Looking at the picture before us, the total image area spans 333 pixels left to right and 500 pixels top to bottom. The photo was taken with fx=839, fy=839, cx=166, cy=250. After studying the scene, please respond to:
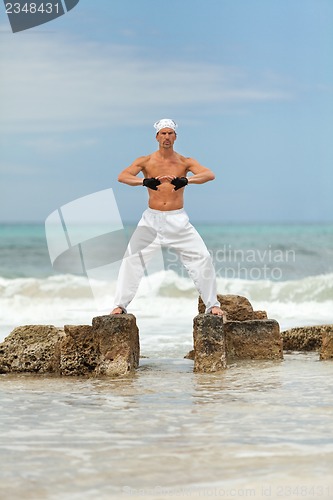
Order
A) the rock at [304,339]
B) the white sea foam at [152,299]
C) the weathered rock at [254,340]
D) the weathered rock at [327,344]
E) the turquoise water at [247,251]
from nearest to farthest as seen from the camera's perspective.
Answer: the weathered rock at [327,344] < the weathered rock at [254,340] < the rock at [304,339] < the white sea foam at [152,299] < the turquoise water at [247,251]

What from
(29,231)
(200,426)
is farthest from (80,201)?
(200,426)

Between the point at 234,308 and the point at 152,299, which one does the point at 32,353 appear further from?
the point at 152,299

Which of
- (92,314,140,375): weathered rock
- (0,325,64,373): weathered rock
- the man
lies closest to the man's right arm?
the man

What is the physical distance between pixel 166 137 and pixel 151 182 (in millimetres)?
531

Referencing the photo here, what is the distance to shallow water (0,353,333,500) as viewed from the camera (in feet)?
14.1

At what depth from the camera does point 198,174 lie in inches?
328

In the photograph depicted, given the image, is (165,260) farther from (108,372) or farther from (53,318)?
(108,372)

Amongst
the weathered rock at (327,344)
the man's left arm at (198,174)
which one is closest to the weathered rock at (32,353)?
the man's left arm at (198,174)

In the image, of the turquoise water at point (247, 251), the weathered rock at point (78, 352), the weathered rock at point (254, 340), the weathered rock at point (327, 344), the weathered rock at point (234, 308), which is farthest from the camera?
the turquoise water at point (247, 251)

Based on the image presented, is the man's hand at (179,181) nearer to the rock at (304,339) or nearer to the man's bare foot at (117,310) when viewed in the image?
the man's bare foot at (117,310)

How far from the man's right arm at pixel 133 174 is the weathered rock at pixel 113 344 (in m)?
1.34

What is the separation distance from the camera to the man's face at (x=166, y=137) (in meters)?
8.36

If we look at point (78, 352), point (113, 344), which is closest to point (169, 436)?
point (113, 344)

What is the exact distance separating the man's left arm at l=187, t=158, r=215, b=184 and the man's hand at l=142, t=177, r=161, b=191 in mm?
317
